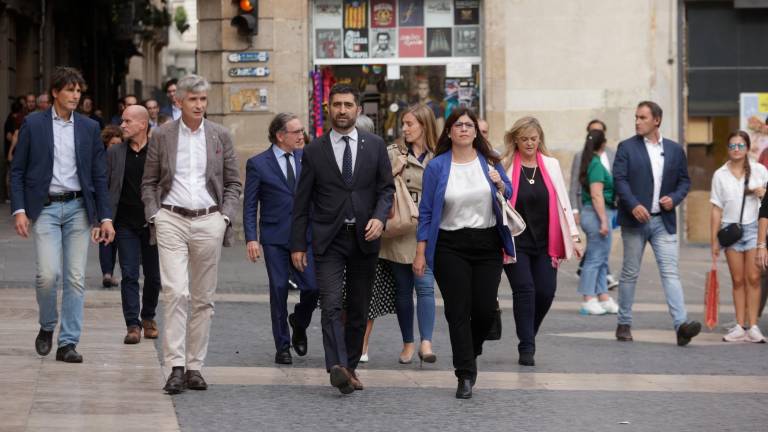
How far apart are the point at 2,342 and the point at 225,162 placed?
8.43ft

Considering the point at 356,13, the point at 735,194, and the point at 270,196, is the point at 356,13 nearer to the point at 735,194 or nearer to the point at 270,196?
the point at 735,194

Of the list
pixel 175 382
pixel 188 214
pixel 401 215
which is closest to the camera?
pixel 175 382

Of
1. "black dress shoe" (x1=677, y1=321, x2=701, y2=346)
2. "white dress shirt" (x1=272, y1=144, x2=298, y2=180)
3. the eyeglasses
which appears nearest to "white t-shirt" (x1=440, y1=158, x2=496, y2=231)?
the eyeglasses

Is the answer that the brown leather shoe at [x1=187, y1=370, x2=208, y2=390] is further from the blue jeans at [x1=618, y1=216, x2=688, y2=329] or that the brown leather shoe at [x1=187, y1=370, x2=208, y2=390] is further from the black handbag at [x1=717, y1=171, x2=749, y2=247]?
the black handbag at [x1=717, y1=171, x2=749, y2=247]

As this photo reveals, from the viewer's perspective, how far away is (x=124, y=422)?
789 centimetres

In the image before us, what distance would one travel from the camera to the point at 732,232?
41.4 feet

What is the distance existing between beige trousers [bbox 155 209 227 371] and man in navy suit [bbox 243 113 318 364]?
1259 millimetres

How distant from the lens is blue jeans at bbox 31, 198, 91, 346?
9.80 meters

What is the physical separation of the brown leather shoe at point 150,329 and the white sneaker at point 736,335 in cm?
464

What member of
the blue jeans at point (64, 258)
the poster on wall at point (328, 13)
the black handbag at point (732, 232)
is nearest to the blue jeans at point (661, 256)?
the black handbag at point (732, 232)

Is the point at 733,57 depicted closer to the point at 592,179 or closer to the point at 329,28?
the point at 329,28

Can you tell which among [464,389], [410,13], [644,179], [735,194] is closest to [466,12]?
[410,13]

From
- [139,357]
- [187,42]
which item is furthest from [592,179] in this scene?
[187,42]

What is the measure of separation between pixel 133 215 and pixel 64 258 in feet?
5.64
